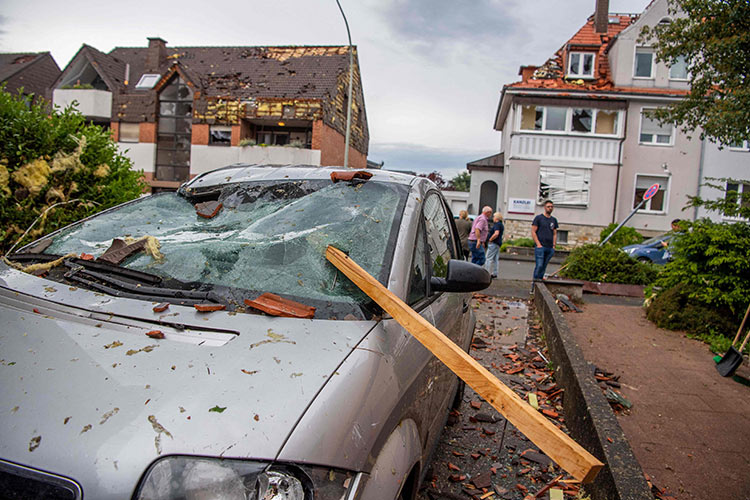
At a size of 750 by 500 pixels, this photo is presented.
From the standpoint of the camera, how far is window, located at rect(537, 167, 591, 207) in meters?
23.5

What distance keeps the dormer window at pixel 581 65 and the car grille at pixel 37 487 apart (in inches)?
1087

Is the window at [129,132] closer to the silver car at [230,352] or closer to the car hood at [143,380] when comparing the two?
the silver car at [230,352]

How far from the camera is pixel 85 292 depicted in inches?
76.5

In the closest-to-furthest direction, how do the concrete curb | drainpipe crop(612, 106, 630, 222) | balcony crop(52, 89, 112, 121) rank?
the concrete curb < drainpipe crop(612, 106, 630, 222) < balcony crop(52, 89, 112, 121)

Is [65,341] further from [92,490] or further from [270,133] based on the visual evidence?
[270,133]

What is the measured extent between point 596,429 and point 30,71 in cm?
4599

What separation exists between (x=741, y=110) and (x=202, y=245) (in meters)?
8.59

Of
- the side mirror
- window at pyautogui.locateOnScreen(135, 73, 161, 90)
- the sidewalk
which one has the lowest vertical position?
the sidewalk

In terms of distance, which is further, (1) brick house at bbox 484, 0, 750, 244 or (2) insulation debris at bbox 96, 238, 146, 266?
(1) brick house at bbox 484, 0, 750, 244

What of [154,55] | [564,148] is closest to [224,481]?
[564,148]

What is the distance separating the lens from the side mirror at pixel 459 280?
7.80ft

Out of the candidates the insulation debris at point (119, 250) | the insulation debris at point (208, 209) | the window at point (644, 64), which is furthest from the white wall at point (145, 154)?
the insulation debris at point (119, 250)

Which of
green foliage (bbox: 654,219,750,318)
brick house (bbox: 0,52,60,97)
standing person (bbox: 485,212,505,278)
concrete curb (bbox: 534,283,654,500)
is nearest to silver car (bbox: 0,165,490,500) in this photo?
concrete curb (bbox: 534,283,654,500)

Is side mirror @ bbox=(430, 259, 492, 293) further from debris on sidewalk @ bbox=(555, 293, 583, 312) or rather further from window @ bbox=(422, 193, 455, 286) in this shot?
debris on sidewalk @ bbox=(555, 293, 583, 312)
